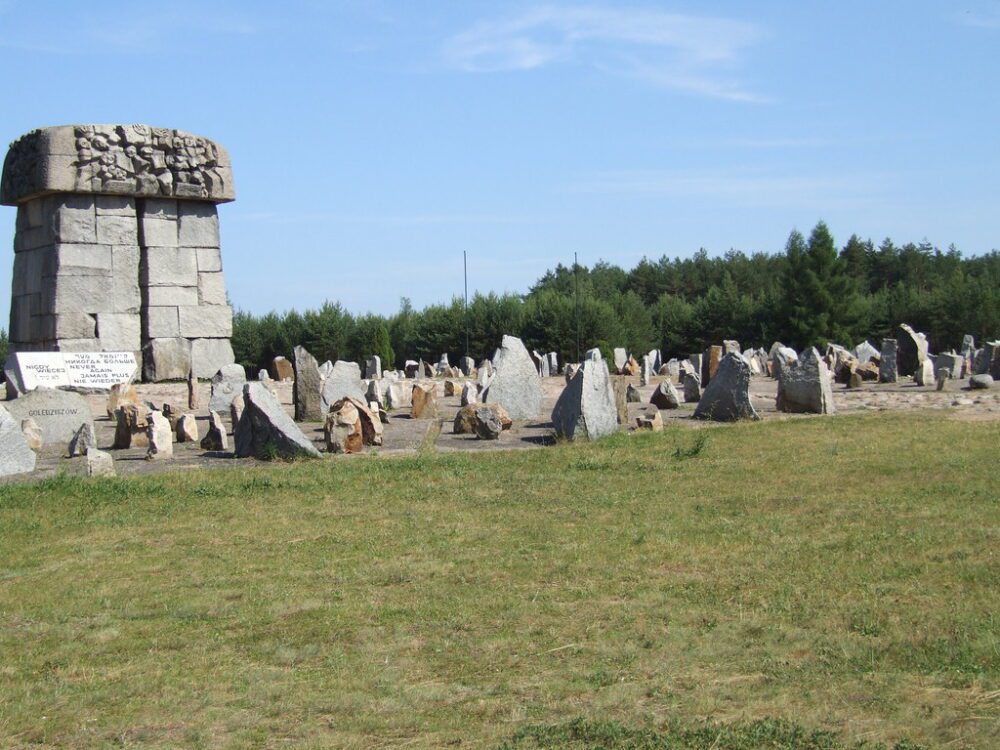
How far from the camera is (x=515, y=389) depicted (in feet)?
42.2

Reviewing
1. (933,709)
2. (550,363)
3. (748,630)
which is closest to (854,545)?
(748,630)

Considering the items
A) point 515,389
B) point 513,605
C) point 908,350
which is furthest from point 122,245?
point 513,605

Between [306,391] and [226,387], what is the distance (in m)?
2.50

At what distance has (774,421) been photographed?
1126 cm

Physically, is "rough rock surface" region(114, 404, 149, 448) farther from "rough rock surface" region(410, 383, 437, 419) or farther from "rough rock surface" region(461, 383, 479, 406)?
"rough rock surface" region(461, 383, 479, 406)

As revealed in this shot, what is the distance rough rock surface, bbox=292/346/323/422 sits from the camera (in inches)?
500

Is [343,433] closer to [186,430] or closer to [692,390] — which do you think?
[186,430]

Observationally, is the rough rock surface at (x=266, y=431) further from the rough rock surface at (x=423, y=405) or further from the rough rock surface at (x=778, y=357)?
the rough rock surface at (x=778, y=357)

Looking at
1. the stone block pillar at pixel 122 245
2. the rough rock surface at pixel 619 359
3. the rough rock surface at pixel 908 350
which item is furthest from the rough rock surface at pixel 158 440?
the rough rock surface at pixel 619 359

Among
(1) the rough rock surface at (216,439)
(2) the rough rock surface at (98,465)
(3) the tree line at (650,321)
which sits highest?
(3) the tree line at (650,321)

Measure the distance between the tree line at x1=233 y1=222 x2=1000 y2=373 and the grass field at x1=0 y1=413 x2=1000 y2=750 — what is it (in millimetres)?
20559

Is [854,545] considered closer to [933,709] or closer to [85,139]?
[933,709]

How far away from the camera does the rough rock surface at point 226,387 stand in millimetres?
14641

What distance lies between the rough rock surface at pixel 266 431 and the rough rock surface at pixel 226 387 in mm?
4486
